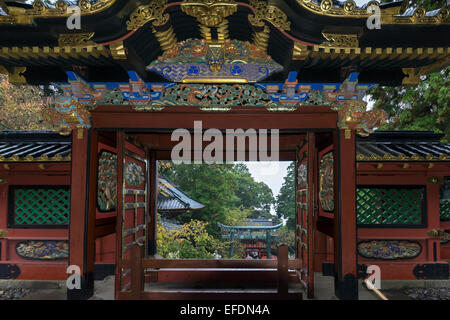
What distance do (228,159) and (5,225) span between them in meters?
5.42

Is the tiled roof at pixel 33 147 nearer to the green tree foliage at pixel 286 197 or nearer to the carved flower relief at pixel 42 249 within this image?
the carved flower relief at pixel 42 249

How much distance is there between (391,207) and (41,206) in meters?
7.48

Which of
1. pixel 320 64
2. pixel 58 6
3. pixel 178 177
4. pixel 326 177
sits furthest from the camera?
pixel 178 177

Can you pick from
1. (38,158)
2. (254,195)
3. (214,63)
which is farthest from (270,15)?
(254,195)

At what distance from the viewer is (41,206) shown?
247 inches

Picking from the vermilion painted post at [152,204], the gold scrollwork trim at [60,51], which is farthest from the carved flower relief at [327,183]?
the vermilion painted post at [152,204]

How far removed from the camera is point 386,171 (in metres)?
6.38

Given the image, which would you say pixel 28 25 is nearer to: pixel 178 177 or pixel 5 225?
pixel 5 225

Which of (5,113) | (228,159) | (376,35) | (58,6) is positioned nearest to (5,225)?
(58,6)

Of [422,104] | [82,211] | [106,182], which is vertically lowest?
[82,211]

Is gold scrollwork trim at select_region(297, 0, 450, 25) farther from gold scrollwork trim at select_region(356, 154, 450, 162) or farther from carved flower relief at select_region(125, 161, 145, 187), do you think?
carved flower relief at select_region(125, 161, 145, 187)

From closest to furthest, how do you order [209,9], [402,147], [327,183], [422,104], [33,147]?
[209,9] → [327,183] → [33,147] → [402,147] → [422,104]

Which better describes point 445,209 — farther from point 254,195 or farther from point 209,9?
point 254,195

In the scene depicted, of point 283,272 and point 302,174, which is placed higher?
point 302,174
